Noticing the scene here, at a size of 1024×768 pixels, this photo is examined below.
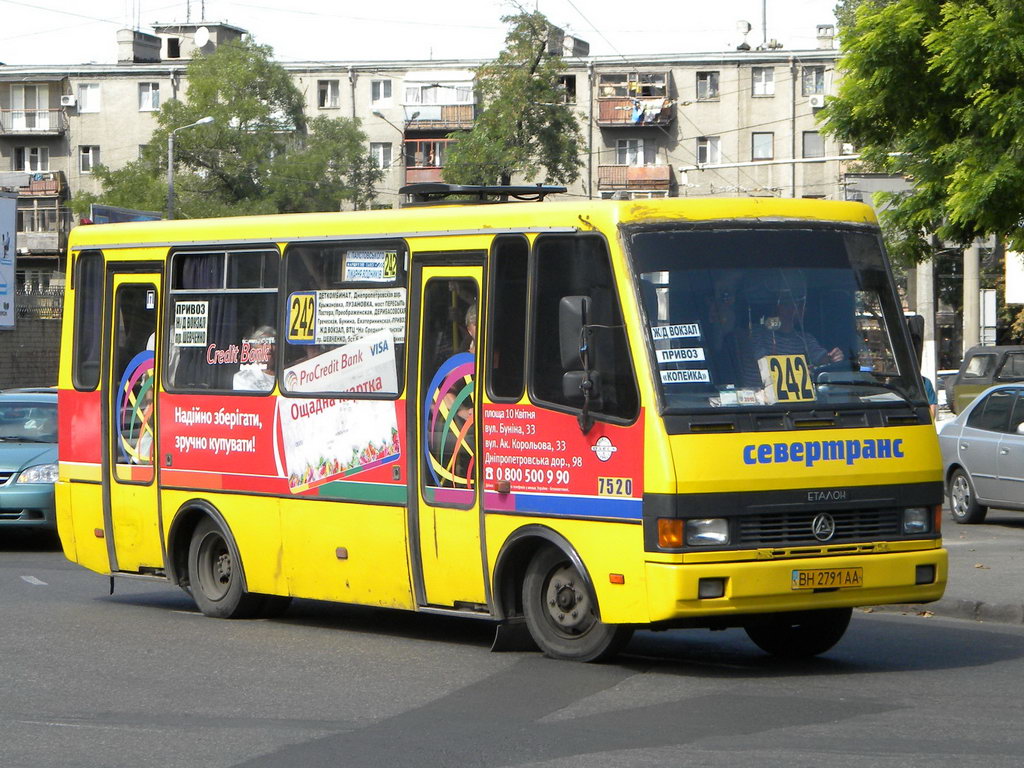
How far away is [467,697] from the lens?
28.9 feet

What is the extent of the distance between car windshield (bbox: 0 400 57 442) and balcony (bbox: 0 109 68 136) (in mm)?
67394

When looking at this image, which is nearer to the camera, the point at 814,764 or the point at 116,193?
the point at 814,764

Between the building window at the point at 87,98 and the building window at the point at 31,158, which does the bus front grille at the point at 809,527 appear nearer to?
the building window at the point at 87,98

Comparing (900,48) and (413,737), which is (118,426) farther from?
(900,48)

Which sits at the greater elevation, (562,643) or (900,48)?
(900,48)

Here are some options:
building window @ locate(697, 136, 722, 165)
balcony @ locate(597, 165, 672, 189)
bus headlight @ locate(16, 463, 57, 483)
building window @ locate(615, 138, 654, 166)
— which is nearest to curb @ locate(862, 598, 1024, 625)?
bus headlight @ locate(16, 463, 57, 483)

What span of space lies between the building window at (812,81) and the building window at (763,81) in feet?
4.16

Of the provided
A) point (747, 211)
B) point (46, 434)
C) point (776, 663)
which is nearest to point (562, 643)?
point (776, 663)

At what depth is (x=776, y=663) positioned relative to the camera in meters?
10.1

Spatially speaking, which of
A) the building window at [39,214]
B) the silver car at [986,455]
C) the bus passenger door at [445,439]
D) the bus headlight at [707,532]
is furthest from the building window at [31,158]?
the bus headlight at [707,532]

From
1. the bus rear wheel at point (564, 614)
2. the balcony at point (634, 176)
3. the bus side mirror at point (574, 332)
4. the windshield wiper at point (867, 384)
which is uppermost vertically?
the balcony at point (634, 176)

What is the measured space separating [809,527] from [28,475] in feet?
34.7

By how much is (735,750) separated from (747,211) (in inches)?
134

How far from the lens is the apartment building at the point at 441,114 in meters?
76.4
